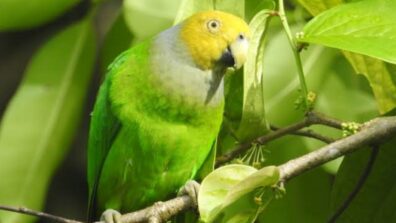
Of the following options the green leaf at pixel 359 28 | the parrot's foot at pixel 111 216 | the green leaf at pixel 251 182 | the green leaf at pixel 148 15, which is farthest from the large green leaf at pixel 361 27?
the parrot's foot at pixel 111 216

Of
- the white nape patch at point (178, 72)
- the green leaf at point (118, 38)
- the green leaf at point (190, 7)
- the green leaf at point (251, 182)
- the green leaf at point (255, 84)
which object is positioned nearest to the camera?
the green leaf at point (251, 182)

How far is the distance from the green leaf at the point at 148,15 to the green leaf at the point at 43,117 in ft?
0.44

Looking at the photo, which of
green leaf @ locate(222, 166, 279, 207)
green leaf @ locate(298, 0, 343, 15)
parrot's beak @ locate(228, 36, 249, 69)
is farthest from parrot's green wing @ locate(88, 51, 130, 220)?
green leaf @ locate(222, 166, 279, 207)

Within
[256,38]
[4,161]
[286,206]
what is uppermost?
[256,38]

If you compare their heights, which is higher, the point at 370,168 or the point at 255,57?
the point at 255,57

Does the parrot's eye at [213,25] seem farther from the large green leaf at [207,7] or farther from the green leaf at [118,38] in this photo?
the green leaf at [118,38]

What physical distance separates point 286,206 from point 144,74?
34cm

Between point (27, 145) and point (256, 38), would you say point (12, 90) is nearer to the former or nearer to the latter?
point (27, 145)

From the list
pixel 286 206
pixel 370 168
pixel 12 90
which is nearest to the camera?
pixel 370 168

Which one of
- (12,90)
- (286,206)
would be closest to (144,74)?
(286,206)

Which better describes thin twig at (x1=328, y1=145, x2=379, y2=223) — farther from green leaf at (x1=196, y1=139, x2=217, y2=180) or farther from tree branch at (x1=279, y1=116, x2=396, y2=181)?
green leaf at (x1=196, y1=139, x2=217, y2=180)

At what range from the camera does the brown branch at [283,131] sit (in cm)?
148

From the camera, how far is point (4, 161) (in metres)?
1.73

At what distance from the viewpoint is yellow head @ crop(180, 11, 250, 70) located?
1636 millimetres
